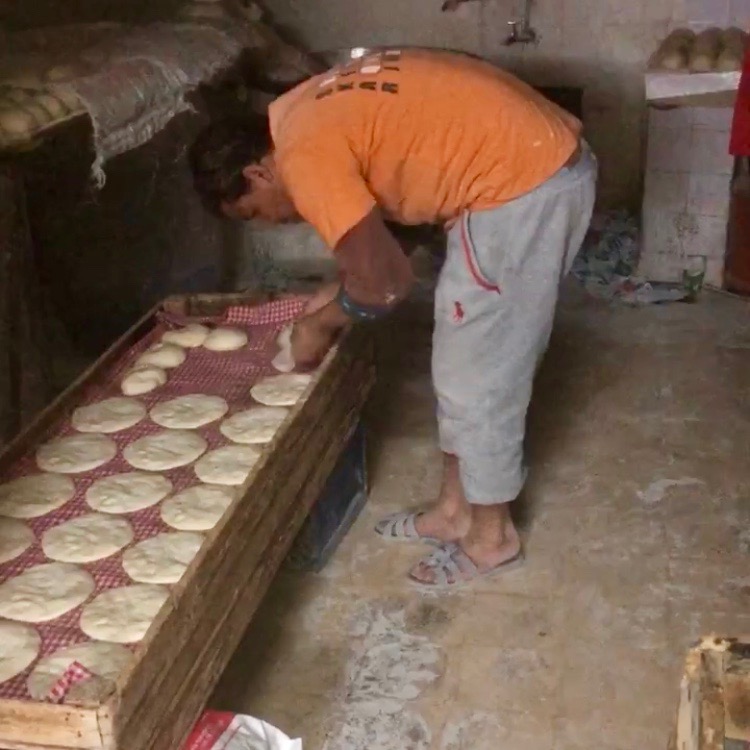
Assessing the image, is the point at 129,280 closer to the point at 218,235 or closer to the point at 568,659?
the point at 218,235

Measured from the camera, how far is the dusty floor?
75.7 inches

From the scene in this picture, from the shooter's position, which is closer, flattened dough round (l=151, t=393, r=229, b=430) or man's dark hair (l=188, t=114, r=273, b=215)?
man's dark hair (l=188, t=114, r=273, b=215)

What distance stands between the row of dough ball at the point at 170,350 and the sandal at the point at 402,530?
55 centimetres

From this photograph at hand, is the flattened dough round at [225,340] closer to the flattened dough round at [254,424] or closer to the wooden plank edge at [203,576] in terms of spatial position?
the flattened dough round at [254,424]

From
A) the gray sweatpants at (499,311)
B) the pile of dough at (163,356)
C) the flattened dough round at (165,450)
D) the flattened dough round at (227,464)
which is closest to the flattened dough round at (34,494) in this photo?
the flattened dough round at (165,450)

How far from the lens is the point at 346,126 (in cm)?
183

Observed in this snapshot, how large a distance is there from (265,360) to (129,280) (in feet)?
4.26

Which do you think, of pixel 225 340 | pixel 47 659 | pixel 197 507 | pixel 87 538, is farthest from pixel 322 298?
pixel 47 659

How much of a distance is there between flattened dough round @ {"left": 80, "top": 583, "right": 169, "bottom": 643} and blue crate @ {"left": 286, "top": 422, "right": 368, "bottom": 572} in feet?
2.30

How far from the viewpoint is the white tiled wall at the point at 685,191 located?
12.3 ft

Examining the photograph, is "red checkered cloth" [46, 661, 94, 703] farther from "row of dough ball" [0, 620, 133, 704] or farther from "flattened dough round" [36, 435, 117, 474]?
"flattened dough round" [36, 435, 117, 474]

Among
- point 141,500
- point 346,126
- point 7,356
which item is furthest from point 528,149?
point 7,356

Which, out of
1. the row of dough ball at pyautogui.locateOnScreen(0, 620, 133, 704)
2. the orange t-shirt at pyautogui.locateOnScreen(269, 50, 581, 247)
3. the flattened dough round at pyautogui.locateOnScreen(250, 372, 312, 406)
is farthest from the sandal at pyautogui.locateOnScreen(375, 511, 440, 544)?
the row of dough ball at pyautogui.locateOnScreen(0, 620, 133, 704)

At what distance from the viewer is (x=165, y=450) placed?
6.61ft
